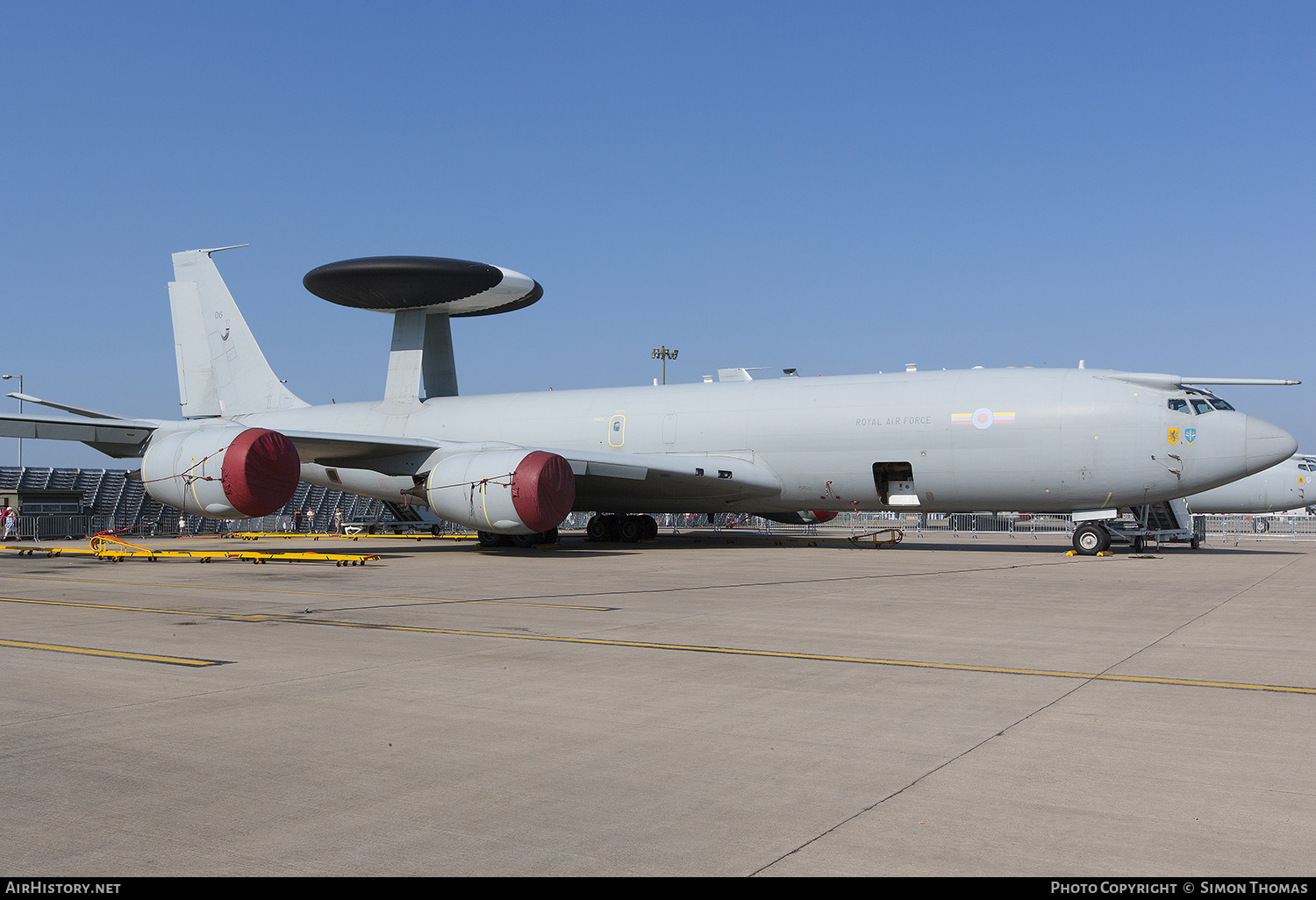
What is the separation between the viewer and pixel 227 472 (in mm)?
21141

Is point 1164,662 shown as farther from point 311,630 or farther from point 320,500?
point 320,500

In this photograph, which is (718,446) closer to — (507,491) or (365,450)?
(507,491)

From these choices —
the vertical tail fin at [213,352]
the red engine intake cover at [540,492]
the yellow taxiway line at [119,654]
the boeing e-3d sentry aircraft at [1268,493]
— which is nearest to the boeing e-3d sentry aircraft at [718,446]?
the red engine intake cover at [540,492]

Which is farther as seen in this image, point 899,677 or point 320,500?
point 320,500

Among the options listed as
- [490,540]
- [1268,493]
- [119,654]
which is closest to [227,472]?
[490,540]

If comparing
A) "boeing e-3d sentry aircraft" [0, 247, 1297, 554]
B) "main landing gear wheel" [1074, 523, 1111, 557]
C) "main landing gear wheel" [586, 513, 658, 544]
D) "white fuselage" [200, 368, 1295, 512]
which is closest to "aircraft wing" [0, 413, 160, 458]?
"boeing e-3d sentry aircraft" [0, 247, 1297, 554]

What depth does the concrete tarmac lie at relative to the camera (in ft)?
13.1

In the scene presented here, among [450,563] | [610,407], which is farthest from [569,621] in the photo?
[610,407]

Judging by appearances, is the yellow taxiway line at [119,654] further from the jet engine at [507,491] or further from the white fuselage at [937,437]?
the white fuselage at [937,437]

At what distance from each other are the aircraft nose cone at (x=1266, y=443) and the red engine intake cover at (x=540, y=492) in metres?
13.8

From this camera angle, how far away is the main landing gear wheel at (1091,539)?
2236 cm

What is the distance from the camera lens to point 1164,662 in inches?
327

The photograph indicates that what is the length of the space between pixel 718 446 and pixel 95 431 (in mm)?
14576
